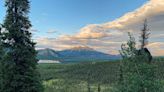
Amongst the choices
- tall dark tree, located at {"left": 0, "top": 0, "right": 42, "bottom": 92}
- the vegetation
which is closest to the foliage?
the vegetation

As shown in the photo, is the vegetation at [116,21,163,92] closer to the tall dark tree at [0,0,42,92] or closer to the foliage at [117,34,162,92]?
the foliage at [117,34,162,92]

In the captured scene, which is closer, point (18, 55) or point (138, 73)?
point (138, 73)

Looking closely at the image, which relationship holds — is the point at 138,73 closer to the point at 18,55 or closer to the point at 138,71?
the point at 138,71

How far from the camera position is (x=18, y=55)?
3747 centimetres

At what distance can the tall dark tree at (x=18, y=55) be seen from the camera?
3706cm

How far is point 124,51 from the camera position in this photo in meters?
32.5

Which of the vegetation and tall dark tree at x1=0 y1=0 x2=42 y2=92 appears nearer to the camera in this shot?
the vegetation

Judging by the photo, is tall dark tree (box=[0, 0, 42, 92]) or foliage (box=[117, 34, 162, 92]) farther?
tall dark tree (box=[0, 0, 42, 92])

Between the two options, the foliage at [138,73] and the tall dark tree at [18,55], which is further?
the tall dark tree at [18,55]

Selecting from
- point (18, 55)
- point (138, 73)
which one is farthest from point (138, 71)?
point (18, 55)

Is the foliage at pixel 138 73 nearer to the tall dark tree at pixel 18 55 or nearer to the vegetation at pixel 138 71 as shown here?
the vegetation at pixel 138 71

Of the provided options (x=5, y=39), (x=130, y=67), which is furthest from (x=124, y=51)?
(x=5, y=39)

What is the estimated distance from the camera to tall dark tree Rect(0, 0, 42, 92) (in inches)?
1459

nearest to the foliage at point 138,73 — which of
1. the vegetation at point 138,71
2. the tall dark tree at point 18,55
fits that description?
the vegetation at point 138,71
